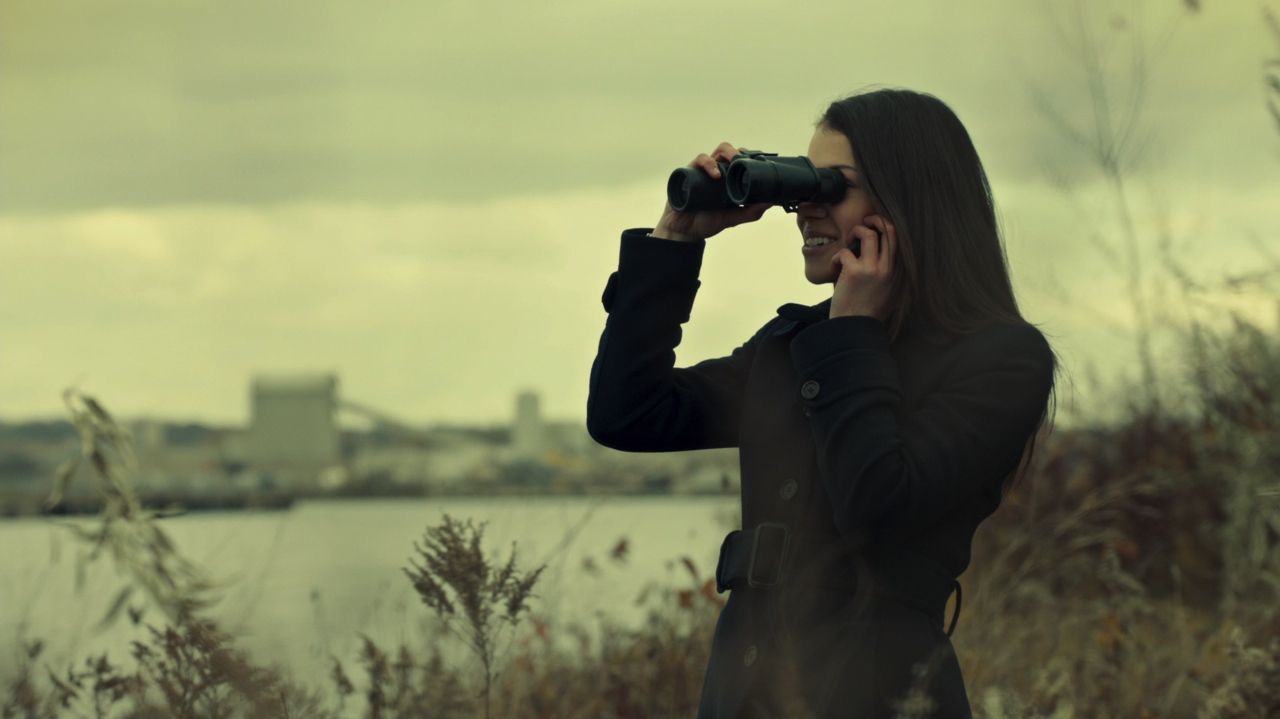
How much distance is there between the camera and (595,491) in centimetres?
395

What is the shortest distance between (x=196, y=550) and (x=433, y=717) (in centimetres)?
96

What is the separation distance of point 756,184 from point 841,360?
27 centimetres

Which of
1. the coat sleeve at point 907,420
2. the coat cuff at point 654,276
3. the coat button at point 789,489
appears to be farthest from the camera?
the coat cuff at point 654,276

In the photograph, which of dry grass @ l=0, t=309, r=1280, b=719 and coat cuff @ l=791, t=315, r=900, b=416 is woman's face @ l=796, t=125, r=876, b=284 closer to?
coat cuff @ l=791, t=315, r=900, b=416

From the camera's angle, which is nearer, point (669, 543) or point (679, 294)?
point (679, 294)

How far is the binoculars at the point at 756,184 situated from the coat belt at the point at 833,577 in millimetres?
417

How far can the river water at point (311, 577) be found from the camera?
3.18 m

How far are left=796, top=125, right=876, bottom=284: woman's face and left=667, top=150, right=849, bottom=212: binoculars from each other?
14 millimetres

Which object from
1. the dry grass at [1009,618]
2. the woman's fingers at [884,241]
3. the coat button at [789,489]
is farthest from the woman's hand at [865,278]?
the dry grass at [1009,618]

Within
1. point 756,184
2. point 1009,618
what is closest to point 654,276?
point 756,184

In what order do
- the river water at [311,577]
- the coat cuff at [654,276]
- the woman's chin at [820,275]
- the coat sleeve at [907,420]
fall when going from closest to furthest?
the coat sleeve at [907,420]
the woman's chin at [820,275]
the coat cuff at [654,276]
the river water at [311,577]

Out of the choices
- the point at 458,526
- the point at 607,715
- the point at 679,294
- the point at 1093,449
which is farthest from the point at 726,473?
the point at 1093,449

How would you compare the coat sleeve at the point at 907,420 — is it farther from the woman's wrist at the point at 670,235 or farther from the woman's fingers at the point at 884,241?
the woman's wrist at the point at 670,235

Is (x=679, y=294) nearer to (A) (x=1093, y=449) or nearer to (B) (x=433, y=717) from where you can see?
(B) (x=433, y=717)
